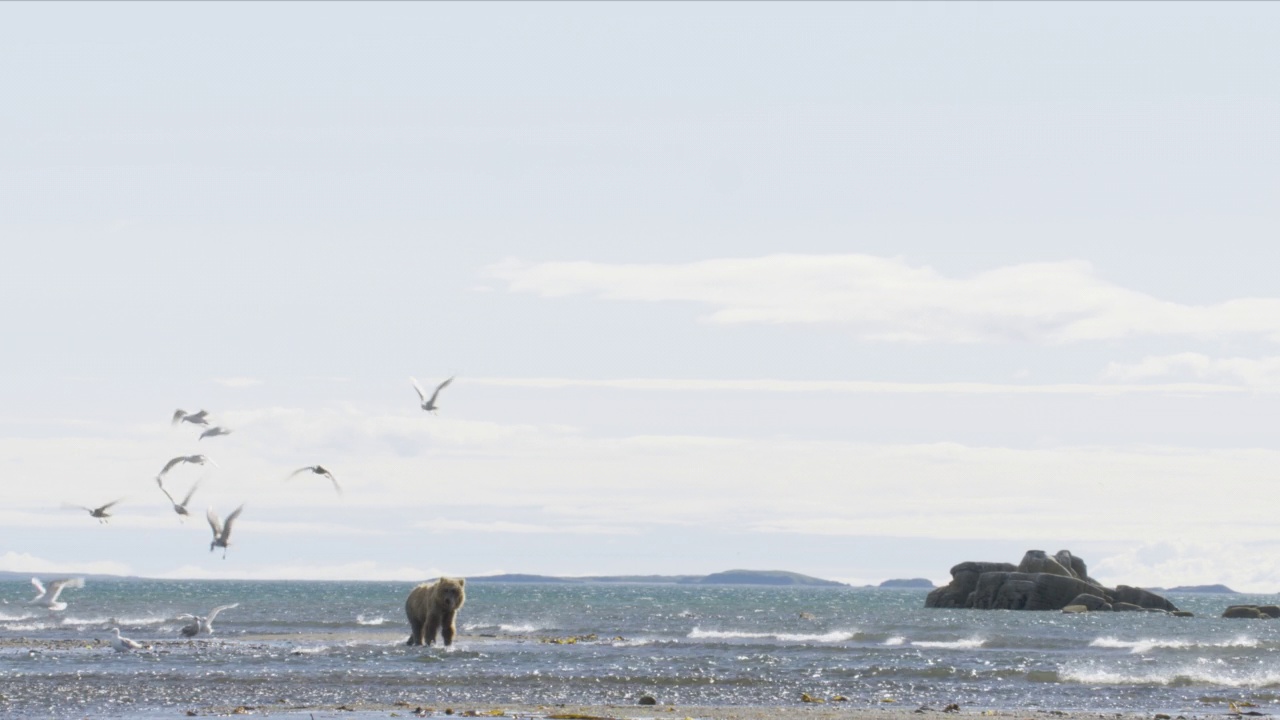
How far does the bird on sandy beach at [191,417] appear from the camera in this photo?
32219 millimetres

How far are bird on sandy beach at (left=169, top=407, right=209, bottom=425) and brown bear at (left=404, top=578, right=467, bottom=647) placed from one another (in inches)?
425

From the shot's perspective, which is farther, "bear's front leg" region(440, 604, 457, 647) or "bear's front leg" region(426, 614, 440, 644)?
"bear's front leg" region(426, 614, 440, 644)

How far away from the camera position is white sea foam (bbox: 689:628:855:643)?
56156 millimetres

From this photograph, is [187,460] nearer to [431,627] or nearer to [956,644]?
[431,627]

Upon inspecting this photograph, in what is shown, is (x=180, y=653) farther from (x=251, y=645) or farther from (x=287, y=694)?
(x=287, y=694)

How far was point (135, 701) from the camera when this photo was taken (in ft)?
86.6

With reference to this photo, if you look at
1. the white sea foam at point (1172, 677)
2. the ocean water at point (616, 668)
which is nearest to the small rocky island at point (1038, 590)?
the ocean water at point (616, 668)

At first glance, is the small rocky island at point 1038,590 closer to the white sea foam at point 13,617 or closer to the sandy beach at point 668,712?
the white sea foam at point 13,617

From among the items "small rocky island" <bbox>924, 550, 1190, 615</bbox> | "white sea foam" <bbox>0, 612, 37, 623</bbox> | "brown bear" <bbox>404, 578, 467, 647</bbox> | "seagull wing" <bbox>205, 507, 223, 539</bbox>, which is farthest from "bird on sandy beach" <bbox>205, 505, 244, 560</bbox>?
"small rocky island" <bbox>924, 550, 1190, 615</bbox>

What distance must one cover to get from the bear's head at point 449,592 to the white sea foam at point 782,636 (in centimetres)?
1400

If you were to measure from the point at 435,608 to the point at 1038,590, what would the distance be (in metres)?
64.8

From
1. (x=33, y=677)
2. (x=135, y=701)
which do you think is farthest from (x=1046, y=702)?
(x=33, y=677)

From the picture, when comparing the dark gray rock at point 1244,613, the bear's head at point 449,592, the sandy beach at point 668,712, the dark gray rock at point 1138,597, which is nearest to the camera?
the sandy beach at point 668,712

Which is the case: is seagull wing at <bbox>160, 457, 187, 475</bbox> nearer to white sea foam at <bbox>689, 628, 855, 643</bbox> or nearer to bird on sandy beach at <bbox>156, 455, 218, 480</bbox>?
bird on sandy beach at <bbox>156, 455, 218, 480</bbox>
